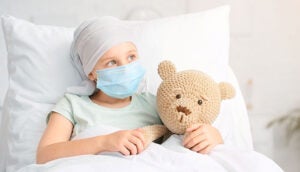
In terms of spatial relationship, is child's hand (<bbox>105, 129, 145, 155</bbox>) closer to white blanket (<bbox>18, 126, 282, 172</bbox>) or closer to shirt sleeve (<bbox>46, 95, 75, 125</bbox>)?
white blanket (<bbox>18, 126, 282, 172</bbox>)

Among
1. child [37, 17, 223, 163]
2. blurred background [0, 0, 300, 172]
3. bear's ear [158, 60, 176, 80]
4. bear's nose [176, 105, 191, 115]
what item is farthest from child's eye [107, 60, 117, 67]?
blurred background [0, 0, 300, 172]

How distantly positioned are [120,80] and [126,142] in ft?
0.69

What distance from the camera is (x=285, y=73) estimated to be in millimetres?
1989

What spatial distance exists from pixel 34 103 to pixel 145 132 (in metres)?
0.43

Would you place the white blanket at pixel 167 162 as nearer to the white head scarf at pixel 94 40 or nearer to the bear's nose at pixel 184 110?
the bear's nose at pixel 184 110

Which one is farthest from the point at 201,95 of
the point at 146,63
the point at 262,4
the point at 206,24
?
the point at 262,4

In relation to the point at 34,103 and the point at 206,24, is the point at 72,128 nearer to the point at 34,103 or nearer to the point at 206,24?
the point at 34,103

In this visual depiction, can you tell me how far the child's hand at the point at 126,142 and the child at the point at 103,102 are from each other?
0.03ft

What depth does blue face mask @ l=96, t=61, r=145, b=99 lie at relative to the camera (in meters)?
1.15

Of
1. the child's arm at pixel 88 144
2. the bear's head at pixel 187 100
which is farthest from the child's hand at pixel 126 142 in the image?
the bear's head at pixel 187 100

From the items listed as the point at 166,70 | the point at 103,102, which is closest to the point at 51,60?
the point at 103,102

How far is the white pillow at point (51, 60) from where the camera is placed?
4.33ft

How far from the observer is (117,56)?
1.17 meters

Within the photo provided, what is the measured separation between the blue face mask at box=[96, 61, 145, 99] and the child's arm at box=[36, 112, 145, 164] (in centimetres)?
16
